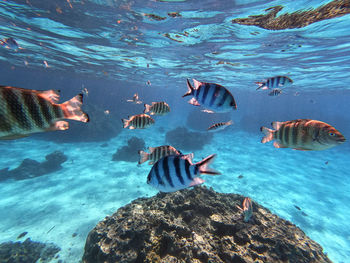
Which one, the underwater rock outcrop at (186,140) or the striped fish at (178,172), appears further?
the underwater rock outcrop at (186,140)

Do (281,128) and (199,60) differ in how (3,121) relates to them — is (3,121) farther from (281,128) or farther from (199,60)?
(199,60)

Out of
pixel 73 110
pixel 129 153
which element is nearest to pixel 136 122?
pixel 73 110

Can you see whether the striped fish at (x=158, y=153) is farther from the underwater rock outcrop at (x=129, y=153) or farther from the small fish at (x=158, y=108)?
the underwater rock outcrop at (x=129, y=153)

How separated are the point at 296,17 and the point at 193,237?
12170 millimetres

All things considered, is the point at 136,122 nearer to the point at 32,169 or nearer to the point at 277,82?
the point at 277,82

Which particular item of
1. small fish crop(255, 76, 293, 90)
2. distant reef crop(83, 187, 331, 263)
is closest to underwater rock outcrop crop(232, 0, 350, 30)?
small fish crop(255, 76, 293, 90)

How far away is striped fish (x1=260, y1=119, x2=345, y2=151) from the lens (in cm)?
207

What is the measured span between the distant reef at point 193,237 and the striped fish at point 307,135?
8.78ft

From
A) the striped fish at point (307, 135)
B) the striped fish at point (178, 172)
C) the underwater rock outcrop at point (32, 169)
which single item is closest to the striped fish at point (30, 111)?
the striped fish at point (178, 172)

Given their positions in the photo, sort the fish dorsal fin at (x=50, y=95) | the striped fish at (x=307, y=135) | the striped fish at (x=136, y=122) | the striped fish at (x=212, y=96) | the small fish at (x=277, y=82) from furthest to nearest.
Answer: the small fish at (x=277, y=82)
the striped fish at (x=136, y=122)
the striped fish at (x=212, y=96)
the striped fish at (x=307, y=135)
the fish dorsal fin at (x=50, y=95)

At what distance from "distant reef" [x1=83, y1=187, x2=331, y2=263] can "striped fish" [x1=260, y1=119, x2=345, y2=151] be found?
2.68 meters

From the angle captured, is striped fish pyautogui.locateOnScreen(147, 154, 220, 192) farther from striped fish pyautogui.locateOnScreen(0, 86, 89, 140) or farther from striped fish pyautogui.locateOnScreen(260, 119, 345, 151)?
striped fish pyautogui.locateOnScreen(260, 119, 345, 151)

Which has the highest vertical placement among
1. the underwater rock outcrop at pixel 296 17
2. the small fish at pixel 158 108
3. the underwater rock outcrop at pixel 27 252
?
the underwater rock outcrop at pixel 296 17

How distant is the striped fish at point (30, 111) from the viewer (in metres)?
1.42
